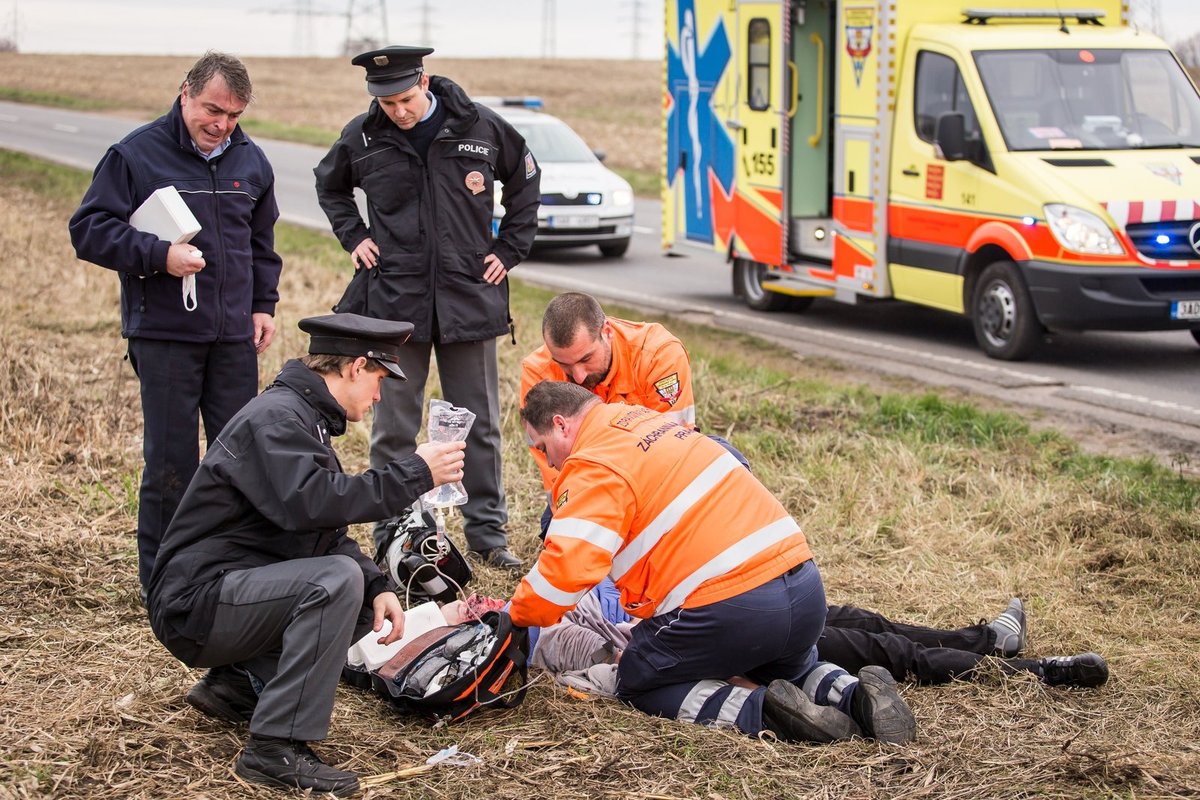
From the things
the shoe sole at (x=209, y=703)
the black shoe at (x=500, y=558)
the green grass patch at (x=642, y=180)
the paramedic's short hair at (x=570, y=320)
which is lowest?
the black shoe at (x=500, y=558)

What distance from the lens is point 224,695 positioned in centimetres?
432

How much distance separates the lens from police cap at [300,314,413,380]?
407cm

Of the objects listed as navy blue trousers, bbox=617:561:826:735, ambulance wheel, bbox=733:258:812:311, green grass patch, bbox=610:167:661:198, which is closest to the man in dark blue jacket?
navy blue trousers, bbox=617:561:826:735

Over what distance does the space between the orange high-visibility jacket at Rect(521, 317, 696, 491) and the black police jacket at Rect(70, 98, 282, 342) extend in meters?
1.14

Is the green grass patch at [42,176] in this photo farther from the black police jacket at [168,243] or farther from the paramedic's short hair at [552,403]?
the paramedic's short hair at [552,403]

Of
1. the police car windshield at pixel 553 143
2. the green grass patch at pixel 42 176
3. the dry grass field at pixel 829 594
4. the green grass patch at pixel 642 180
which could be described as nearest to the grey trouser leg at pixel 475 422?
the dry grass field at pixel 829 594

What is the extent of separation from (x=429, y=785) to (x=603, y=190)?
40.9ft

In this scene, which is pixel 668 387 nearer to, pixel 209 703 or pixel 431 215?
pixel 431 215

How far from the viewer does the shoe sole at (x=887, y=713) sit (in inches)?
166

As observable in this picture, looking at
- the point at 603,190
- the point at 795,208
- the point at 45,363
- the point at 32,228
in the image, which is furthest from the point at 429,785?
the point at 32,228

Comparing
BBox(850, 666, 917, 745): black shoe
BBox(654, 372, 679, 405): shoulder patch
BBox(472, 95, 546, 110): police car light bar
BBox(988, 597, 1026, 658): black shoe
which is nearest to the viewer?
BBox(850, 666, 917, 745): black shoe

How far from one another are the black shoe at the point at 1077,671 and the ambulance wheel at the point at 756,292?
8330 mm

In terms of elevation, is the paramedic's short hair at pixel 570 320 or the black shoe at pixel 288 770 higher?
the paramedic's short hair at pixel 570 320

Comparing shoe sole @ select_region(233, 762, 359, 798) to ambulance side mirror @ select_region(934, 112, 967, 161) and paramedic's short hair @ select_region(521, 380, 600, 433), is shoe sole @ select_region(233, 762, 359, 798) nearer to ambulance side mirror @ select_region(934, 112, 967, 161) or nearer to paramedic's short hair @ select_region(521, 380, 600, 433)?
paramedic's short hair @ select_region(521, 380, 600, 433)
